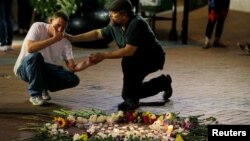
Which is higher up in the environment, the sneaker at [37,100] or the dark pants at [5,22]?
the sneaker at [37,100]

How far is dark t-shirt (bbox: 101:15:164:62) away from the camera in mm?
7184

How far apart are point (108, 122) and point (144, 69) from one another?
109 cm

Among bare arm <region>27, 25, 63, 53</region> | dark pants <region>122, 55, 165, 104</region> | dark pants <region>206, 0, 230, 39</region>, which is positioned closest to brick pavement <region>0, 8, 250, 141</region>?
dark pants <region>122, 55, 165, 104</region>

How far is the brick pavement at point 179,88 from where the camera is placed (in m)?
7.33

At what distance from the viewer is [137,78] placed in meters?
7.52

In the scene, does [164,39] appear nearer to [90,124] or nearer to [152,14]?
[152,14]

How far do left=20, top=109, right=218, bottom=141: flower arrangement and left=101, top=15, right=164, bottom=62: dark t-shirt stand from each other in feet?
2.57

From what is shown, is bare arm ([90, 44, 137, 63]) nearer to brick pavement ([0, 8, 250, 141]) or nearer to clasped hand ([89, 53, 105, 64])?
clasped hand ([89, 53, 105, 64])

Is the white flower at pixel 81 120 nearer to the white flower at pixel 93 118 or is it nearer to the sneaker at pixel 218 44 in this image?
the white flower at pixel 93 118

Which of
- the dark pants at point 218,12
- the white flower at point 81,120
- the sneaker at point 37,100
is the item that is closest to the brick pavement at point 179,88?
the sneaker at point 37,100

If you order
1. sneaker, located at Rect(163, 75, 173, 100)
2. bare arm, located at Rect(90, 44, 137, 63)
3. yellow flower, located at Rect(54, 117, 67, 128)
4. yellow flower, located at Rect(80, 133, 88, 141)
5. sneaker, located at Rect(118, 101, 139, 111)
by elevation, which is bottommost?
sneaker, located at Rect(163, 75, 173, 100)

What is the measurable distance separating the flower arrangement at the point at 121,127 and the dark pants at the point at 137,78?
0.51 meters

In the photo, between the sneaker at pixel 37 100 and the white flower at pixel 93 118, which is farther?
the sneaker at pixel 37 100

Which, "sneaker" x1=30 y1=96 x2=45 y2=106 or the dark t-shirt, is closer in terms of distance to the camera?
the dark t-shirt
